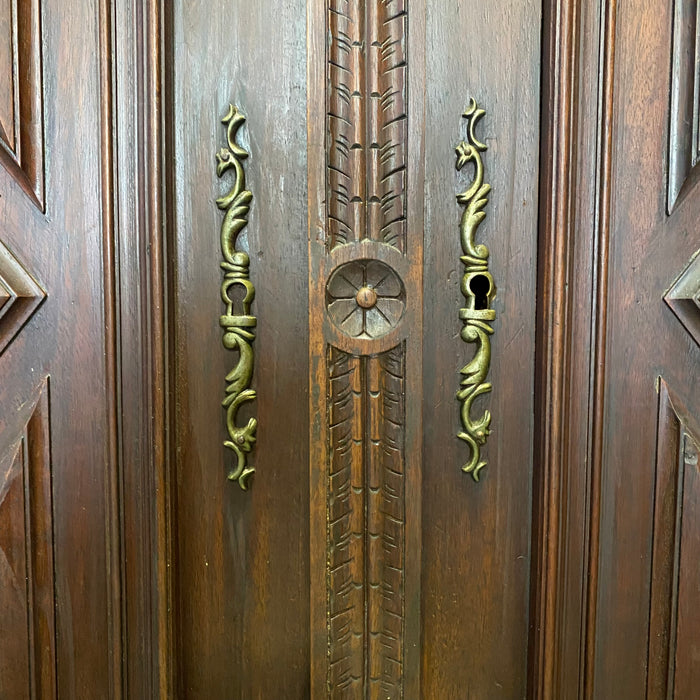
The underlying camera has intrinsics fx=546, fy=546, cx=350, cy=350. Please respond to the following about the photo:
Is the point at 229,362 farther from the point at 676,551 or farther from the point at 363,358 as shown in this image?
the point at 676,551

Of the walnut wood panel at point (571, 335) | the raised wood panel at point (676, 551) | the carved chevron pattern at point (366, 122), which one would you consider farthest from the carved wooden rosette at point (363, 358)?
the raised wood panel at point (676, 551)

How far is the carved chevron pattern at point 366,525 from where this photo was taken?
536mm

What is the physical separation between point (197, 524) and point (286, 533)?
9 centimetres

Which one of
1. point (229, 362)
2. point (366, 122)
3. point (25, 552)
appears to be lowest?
point (25, 552)

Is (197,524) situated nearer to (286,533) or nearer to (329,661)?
(286,533)

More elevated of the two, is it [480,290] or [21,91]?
[21,91]

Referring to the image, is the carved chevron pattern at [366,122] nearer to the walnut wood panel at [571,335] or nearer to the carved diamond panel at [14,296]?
the walnut wood panel at [571,335]

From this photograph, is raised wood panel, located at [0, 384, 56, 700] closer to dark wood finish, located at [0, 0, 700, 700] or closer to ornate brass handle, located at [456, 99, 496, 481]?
dark wood finish, located at [0, 0, 700, 700]

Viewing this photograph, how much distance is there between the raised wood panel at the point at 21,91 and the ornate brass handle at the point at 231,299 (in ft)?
0.56

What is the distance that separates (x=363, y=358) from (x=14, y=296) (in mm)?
332

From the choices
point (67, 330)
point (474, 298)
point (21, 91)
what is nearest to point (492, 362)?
point (474, 298)

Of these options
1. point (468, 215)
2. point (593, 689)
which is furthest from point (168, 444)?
point (593, 689)

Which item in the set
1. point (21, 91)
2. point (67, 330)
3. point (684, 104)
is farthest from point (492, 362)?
point (21, 91)

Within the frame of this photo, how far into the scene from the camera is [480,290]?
21.0 inches
